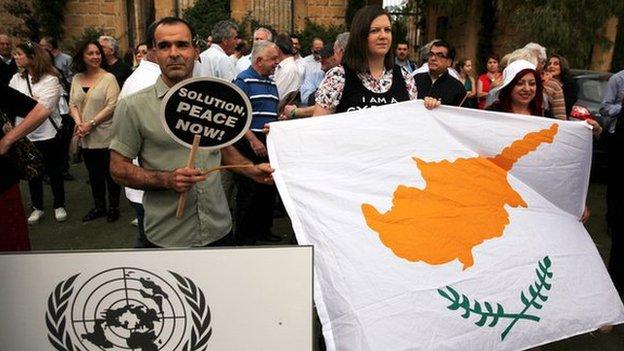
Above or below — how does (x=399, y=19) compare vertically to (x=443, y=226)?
above

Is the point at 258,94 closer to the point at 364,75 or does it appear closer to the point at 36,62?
the point at 364,75

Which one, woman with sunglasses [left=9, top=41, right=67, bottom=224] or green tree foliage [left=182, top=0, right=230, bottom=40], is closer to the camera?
woman with sunglasses [left=9, top=41, right=67, bottom=224]

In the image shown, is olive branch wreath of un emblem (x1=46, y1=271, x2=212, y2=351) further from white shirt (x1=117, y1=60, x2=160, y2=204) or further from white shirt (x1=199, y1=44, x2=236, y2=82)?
white shirt (x1=199, y1=44, x2=236, y2=82)

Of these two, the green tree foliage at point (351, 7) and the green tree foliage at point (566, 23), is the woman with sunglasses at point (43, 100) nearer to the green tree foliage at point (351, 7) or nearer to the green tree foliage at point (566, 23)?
the green tree foliage at point (566, 23)

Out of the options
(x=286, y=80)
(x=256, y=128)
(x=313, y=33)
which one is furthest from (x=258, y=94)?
(x=313, y=33)

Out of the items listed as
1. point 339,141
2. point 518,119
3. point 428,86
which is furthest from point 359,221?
point 428,86

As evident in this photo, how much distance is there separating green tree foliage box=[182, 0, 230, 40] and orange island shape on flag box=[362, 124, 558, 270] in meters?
15.7

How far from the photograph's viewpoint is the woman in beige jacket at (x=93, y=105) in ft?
17.4

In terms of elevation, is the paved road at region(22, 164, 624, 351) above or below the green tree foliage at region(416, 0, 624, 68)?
below

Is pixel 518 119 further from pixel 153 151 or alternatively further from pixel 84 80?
pixel 84 80

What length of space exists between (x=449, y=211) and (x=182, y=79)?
4.53ft

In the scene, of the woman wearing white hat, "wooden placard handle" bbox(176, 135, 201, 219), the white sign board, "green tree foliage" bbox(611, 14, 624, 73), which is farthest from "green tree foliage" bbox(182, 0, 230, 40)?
the white sign board

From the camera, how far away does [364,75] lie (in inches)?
123

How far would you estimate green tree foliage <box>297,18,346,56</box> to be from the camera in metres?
17.8
